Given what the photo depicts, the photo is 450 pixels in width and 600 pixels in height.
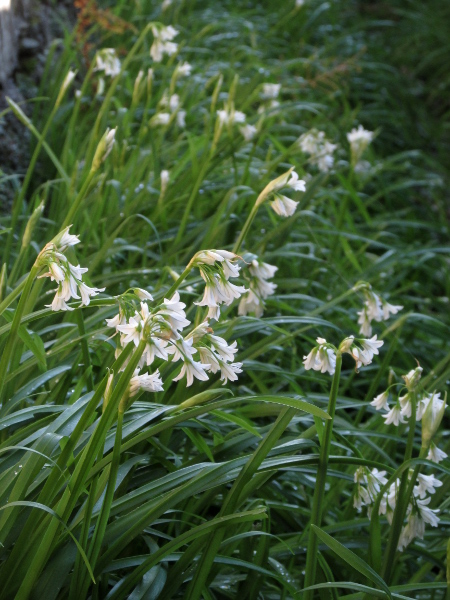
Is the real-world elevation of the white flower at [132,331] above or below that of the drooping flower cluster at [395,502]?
above

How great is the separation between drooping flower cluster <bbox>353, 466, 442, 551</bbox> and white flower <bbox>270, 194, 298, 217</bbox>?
1.82ft

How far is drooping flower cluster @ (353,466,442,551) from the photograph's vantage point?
1.46m

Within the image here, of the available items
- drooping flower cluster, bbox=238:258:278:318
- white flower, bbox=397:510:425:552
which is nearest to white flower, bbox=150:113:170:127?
drooping flower cluster, bbox=238:258:278:318

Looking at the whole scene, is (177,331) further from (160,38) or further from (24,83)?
(24,83)

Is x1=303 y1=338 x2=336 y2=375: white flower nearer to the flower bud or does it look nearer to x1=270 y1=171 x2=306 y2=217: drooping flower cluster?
x1=270 y1=171 x2=306 y2=217: drooping flower cluster

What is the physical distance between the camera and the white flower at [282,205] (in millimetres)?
1595

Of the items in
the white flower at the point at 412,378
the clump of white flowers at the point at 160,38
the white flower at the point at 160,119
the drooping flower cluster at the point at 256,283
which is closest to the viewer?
the white flower at the point at 412,378

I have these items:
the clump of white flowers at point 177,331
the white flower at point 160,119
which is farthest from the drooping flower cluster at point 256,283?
the white flower at point 160,119

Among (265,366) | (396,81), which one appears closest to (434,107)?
(396,81)

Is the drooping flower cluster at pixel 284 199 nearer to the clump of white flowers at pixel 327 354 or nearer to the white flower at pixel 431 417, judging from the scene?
the clump of white flowers at pixel 327 354

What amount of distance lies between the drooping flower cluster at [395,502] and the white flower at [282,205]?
555 mm

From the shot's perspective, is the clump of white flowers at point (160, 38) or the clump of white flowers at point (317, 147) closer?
the clump of white flowers at point (160, 38)

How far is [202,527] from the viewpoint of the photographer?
4.27ft

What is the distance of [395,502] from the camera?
146 cm
